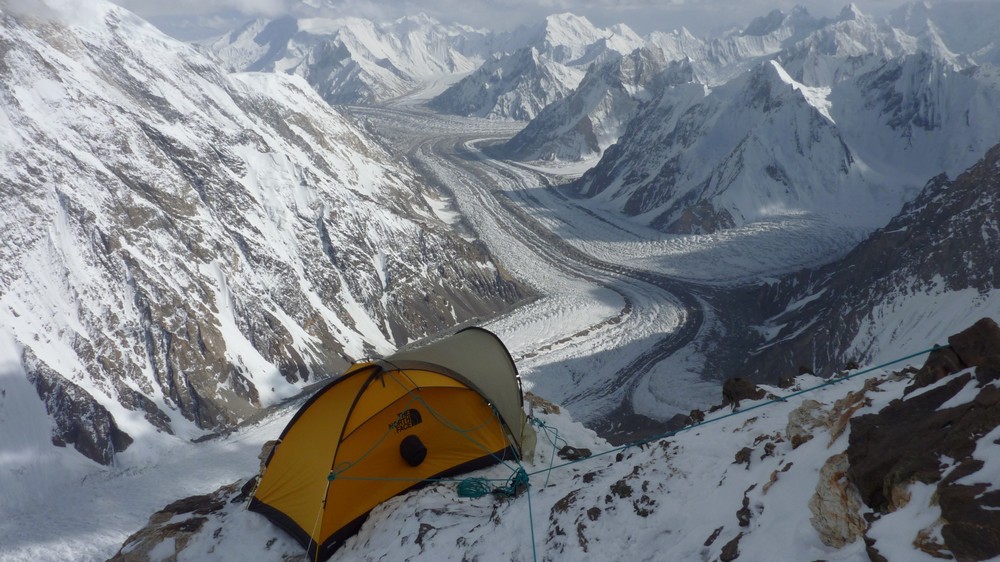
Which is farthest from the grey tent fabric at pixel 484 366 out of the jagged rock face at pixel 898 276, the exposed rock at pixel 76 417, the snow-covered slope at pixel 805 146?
the snow-covered slope at pixel 805 146

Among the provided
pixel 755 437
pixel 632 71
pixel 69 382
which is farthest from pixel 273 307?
pixel 632 71

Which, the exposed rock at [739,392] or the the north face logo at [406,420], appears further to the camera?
the exposed rock at [739,392]

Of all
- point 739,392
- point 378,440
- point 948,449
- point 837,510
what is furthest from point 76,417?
point 948,449

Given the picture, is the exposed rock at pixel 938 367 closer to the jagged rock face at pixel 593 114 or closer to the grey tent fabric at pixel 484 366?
Result: the grey tent fabric at pixel 484 366

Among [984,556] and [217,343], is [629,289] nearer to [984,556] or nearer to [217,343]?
[217,343]

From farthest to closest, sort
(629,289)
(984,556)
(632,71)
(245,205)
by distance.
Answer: (632,71) → (629,289) → (245,205) → (984,556)

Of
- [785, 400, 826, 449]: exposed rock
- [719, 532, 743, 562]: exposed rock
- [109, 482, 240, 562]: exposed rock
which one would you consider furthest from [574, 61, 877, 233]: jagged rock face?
[719, 532, 743, 562]: exposed rock
